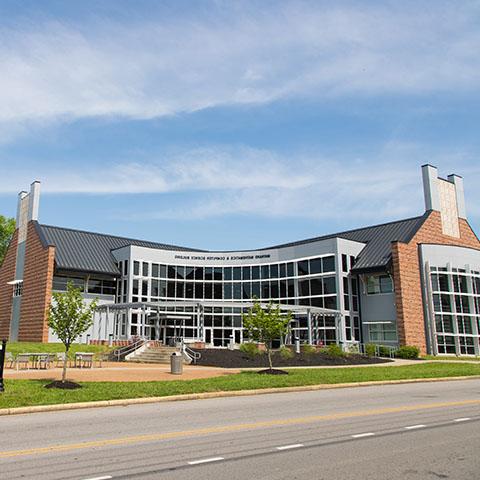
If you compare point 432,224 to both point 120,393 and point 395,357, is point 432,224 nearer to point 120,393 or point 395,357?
point 395,357

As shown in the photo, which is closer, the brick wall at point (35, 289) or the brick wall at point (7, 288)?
the brick wall at point (35, 289)

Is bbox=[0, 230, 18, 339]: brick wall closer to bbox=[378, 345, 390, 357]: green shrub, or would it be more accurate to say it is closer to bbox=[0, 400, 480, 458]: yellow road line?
bbox=[378, 345, 390, 357]: green shrub

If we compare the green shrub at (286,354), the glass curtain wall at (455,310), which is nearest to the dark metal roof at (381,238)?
the glass curtain wall at (455,310)

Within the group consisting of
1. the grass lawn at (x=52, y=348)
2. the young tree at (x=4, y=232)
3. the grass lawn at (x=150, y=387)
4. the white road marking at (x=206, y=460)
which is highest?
the young tree at (x=4, y=232)

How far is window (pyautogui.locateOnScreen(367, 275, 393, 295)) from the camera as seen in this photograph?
1713 inches

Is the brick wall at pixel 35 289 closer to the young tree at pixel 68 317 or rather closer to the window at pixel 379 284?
the young tree at pixel 68 317

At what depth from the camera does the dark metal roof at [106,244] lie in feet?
147

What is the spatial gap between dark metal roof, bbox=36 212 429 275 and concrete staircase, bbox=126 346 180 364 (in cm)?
1615

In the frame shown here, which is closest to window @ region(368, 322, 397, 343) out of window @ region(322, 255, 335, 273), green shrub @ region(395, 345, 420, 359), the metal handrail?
green shrub @ region(395, 345, 420, 359)

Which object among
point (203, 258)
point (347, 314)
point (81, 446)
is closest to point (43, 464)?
point (81, 446)

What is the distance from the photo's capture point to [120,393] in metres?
14.8

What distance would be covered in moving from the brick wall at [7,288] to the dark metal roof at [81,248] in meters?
5.78

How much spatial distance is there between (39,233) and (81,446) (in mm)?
41831

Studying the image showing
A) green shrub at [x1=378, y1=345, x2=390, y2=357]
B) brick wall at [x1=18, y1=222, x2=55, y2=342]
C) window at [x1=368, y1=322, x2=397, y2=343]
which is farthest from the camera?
brick wall at [x1=18, y1=222, x2=55, y2=342]
